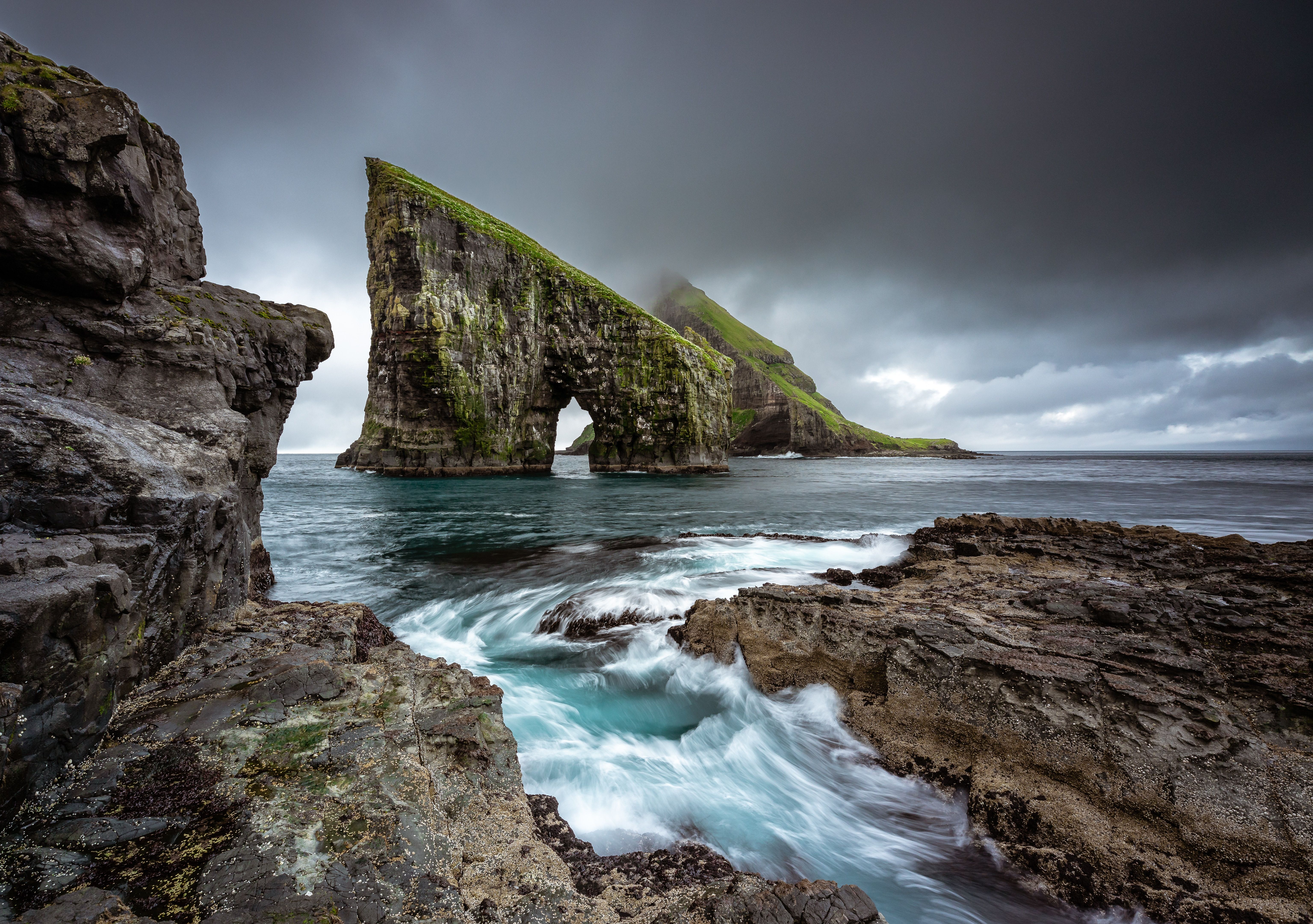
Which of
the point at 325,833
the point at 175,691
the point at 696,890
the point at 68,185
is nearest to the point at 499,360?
the point at 68,185

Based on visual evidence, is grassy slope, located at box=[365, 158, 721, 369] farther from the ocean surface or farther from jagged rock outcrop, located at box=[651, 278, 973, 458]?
jagged rock outcrop, located at box=[651, 278, 973, 458]

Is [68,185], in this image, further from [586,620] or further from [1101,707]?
[1101,707]

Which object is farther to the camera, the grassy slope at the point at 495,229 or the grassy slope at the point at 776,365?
the grassy slope at the point at 776,365

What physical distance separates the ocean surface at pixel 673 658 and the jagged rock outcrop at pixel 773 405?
57.5 m

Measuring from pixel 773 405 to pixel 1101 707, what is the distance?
86.9 meters

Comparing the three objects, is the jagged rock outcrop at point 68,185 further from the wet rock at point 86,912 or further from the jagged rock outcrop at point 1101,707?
the jagged rock outcrop at point 1101,707

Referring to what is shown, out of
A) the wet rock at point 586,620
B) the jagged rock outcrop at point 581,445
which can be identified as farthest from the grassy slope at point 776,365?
the wet rock at point 586,620

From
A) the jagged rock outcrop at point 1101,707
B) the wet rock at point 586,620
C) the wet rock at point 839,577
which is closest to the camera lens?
the jagged rock outcrop at point 1101,707

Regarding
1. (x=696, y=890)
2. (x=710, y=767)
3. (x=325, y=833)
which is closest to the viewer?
(x=325, y=833)

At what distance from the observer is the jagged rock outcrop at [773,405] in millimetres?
89688

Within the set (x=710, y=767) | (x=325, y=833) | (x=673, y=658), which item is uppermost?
(x=325, y=833)

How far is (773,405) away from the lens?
289 feet

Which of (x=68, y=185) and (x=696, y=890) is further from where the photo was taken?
(x=68, y=185)

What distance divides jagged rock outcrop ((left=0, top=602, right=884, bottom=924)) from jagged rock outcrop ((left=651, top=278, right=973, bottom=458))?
72.5 meters
